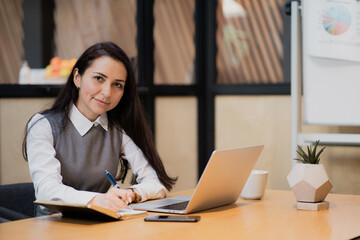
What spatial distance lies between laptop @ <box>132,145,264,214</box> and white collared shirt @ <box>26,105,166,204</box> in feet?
0.47

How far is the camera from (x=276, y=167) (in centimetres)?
337

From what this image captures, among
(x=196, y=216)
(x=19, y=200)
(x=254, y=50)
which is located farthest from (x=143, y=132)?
(x=254, y=50)

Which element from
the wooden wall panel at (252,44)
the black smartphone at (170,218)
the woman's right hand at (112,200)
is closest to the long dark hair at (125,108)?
the woman's right hand at (112,200)

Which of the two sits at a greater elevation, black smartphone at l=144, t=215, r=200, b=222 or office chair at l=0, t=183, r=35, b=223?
black smartphone at l=144, t=215, r=200, b=222

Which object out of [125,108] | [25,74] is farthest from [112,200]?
[25,74]

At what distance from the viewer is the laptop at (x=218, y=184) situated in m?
1.45

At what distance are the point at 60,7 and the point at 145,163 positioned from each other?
152cm

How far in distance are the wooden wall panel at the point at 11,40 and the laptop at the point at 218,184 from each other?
1529 millimetres

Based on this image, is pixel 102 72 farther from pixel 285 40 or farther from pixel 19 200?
pixel 285 40

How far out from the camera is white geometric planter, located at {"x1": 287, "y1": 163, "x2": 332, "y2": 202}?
156 cm

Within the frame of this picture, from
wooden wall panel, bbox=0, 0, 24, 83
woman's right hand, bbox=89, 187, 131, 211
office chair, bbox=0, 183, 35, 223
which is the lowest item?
office chair, bbox=0, 183, 35, 223

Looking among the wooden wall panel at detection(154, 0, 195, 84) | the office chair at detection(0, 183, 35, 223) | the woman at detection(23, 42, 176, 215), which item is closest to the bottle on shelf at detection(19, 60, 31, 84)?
the wooden wall panel at detection(154, 0, 195, 84)

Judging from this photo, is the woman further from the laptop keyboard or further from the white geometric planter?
the white geometric planter

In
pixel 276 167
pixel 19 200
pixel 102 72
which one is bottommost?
pixel 276 167
